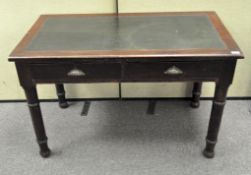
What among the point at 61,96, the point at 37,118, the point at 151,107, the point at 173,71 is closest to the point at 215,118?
the point at 173,71

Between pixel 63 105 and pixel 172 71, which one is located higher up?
pixel 172 71

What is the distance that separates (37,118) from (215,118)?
0.86 meters

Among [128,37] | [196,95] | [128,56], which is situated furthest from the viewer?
[196,95]

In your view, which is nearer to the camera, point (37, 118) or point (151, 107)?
point (37, 118)

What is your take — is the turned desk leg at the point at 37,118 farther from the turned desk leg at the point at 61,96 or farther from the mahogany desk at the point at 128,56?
the turned desk leg at the point at 61,96

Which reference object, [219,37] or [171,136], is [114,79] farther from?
[171,136]

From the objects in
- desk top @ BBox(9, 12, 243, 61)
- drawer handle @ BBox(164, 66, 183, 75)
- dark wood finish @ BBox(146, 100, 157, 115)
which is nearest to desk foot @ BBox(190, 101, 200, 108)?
dark wood finish @ BBox(146, 100, 157, 115)

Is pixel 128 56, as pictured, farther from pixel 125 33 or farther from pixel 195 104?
pixel 195 104

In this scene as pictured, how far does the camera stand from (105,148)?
1.65 meters

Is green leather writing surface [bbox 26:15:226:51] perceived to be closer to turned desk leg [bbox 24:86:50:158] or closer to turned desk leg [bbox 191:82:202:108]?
turned desk leg [bbox 24:86:50:158]

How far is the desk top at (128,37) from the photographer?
1.22m

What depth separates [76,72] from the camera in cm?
126

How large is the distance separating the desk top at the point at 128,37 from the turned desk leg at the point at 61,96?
0.47 metres

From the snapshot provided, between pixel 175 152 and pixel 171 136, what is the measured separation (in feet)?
0.43
